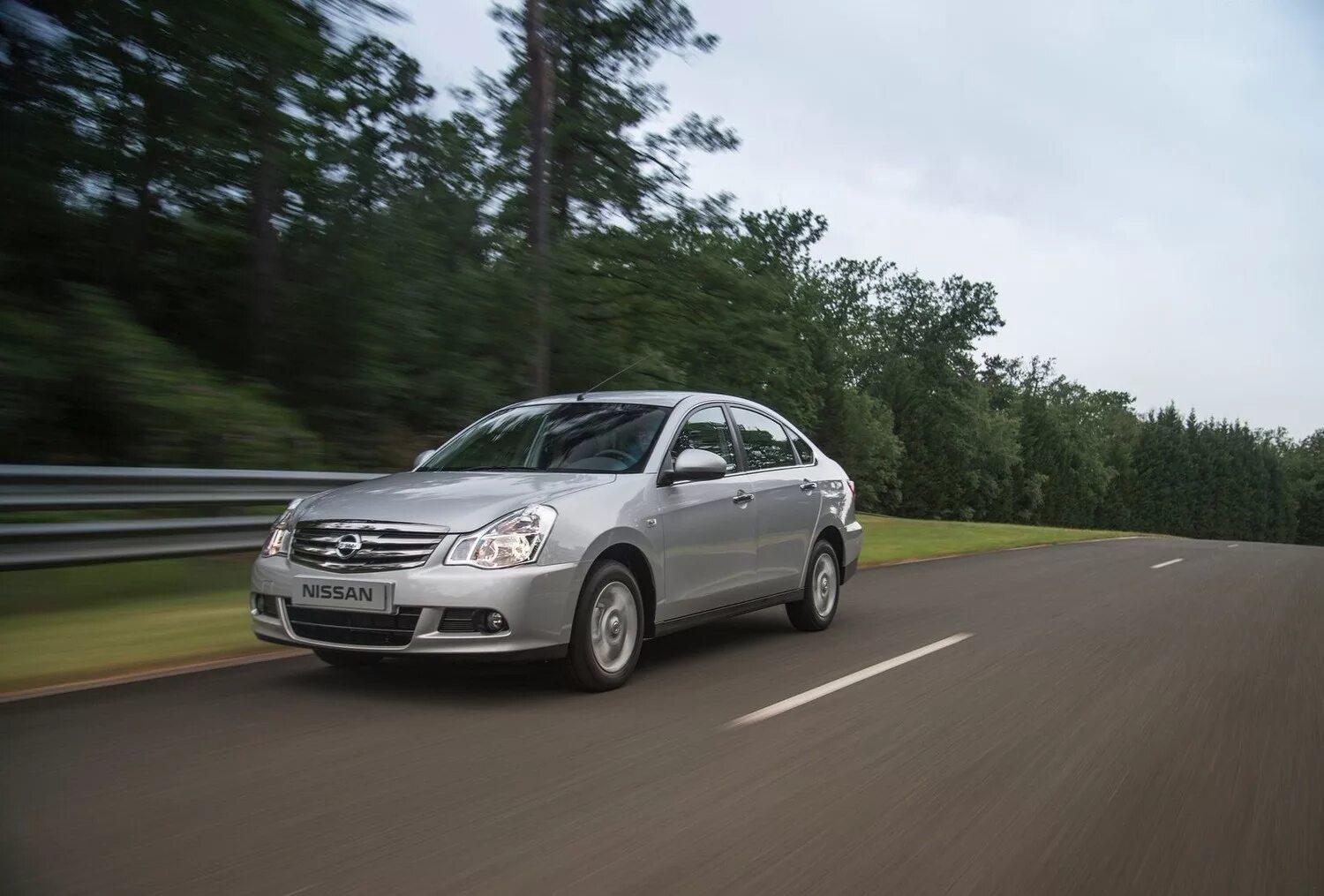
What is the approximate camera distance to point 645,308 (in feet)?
70.8

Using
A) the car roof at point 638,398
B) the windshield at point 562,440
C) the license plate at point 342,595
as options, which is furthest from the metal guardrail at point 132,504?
the license plate at point 342,595

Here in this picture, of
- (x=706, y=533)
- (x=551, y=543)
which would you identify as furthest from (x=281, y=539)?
(x=706, y=533)

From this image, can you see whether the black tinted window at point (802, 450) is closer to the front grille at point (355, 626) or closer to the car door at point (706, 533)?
the car door at point (706, 533)

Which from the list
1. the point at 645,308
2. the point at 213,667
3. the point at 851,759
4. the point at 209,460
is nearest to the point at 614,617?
the point at 851,759

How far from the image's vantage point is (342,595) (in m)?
5.86

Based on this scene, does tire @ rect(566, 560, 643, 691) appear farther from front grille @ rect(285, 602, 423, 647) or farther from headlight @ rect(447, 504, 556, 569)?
front grille @ rect(285, 602, 423, 647)

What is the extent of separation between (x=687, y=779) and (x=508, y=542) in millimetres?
1722

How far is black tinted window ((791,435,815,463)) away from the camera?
30.0 feet

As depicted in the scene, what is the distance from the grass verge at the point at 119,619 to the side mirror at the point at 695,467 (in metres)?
2.83

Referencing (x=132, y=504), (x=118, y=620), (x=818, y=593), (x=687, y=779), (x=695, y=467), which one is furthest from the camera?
(x=818, y=593)

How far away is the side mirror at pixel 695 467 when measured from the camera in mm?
6895

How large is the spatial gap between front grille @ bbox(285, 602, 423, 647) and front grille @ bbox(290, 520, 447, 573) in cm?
22

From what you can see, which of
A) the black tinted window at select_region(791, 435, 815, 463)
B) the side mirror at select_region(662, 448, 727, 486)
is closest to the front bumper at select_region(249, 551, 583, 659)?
the side mirror at select_region(662, 448, 727, 486)

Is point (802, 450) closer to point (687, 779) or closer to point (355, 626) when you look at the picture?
point (355, 626)
